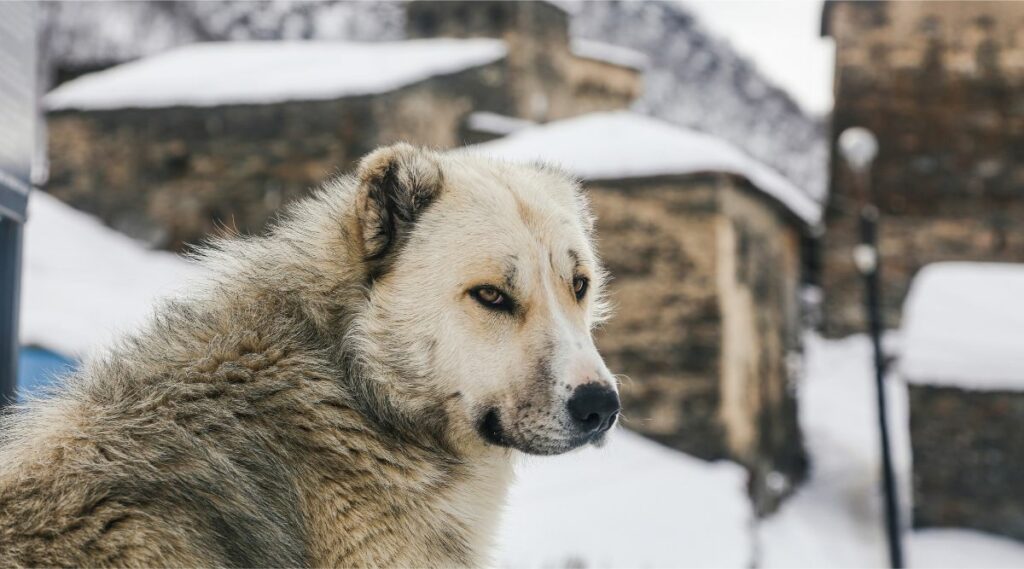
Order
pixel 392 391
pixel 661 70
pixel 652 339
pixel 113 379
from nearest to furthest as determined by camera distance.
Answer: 1. pixel 113 379
2. pixel 392 391
3. pixel 652 339
4. pixel 661 70

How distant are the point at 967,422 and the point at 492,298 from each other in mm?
8637

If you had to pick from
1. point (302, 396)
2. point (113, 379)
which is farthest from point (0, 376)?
point (302, 396)

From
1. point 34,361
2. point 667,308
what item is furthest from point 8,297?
point 667,308

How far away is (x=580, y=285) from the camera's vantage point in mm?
2793

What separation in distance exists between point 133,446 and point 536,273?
101 cm

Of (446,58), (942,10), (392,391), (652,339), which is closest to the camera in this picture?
(392,391)

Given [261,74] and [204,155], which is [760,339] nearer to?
[204,155]

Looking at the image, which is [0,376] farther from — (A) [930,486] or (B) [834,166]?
(B) [834,166]

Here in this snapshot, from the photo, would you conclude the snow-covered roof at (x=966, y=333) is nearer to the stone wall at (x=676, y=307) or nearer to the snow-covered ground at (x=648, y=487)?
the snow-covered ground at (x=648, y=487)

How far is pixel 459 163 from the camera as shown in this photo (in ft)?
9.37

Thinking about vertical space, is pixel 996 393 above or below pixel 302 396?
below

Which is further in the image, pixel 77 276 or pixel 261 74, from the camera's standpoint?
pixel 261 74

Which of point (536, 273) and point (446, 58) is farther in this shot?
point (446, 58)

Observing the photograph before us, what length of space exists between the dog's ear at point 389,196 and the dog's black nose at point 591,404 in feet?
1.94
